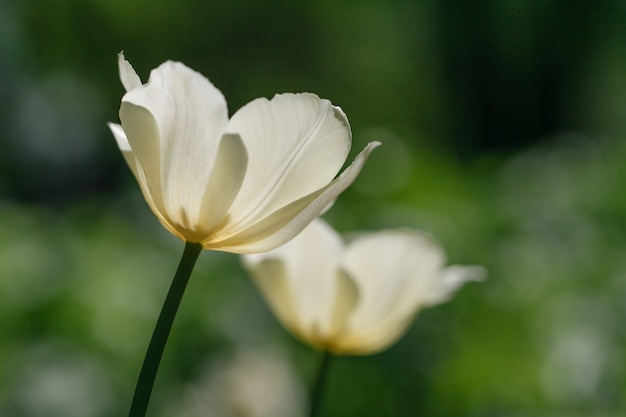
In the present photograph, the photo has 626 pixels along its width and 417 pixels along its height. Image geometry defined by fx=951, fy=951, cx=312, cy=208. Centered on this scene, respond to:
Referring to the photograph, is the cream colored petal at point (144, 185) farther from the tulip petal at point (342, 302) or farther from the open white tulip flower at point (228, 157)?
the tulip petal at point (342, 302)

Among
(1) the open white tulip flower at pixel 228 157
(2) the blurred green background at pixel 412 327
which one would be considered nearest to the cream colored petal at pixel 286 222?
(1) the open white tulip flower at pixel 228 157

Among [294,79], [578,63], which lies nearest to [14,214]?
[294,79]

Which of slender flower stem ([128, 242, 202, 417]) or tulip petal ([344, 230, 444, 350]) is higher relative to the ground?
tulip petal ([344, 230, 444, 350])

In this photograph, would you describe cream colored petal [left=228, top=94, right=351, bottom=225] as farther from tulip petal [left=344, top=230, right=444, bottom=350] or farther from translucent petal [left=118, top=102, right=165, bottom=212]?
tulip petal [left=344, top=230, right=444, bottom=350]

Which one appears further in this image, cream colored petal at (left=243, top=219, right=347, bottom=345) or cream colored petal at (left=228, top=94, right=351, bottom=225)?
cream colored petal at (left=243, top=219, right=347, bottom=345)

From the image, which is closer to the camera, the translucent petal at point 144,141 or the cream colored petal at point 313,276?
the translucent petal at point 144,141

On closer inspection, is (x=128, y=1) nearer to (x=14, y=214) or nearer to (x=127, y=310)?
(x=14, y=214)

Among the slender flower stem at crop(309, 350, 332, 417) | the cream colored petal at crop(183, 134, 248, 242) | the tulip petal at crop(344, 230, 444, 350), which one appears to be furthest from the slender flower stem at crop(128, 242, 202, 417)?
the tulip petal at crop(344, 230, 444, 350)

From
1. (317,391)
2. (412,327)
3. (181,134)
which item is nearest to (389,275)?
(317,391)
